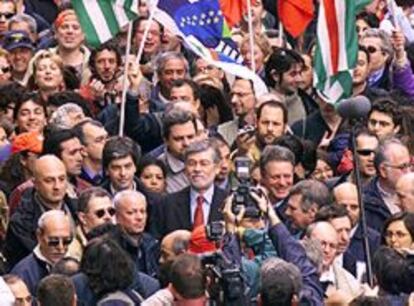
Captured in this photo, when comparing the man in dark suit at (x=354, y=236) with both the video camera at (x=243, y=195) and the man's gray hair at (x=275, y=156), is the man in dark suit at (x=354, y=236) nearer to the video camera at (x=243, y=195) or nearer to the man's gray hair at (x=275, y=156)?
the man's gray hair at (x=275, y=156)

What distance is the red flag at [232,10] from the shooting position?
23016 millimetres

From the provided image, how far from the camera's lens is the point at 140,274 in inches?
731

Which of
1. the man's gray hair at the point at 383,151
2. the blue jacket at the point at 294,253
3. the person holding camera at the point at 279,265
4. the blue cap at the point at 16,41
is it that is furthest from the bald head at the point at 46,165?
the blue cap at the point at 16,41

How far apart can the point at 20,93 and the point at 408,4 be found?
586cm

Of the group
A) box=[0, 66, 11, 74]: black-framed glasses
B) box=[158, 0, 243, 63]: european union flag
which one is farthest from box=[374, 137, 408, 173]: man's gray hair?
box=[0, 66, 11, 74]: black-framed glasses

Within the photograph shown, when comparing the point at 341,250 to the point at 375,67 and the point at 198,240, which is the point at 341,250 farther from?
the point at 375,67

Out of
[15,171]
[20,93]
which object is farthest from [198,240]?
[20,93]

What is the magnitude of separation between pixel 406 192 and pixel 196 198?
4.94ft

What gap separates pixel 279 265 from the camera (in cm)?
1681

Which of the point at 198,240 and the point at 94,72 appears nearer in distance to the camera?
the point at 198,240

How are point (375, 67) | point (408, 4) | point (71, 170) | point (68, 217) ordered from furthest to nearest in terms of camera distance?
point (408, 4), point (375, 67), point (71, 170), point (68, 217)

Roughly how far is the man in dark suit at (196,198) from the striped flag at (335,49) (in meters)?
0.98

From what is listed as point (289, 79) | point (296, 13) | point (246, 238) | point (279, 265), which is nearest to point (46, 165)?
point (246, 238)

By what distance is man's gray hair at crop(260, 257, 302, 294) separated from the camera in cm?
1656
